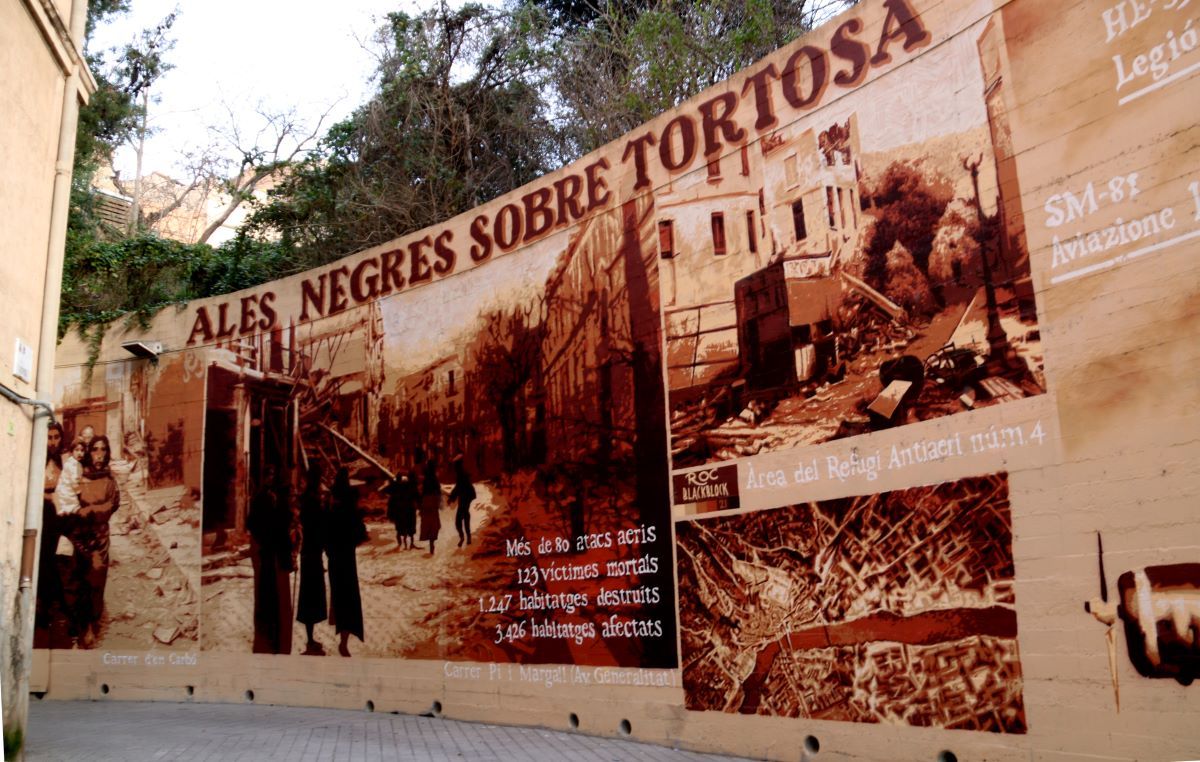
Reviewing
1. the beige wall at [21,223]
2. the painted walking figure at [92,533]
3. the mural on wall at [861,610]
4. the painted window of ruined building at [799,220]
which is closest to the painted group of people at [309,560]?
the painted walking figure at [92,533]

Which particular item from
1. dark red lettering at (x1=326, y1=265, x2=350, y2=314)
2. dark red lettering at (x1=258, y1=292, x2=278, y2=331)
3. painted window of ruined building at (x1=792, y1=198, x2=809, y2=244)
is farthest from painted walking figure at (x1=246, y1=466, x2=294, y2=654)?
painted window of ruined building at (x1=792, y1=198, x2=809, y2=244)

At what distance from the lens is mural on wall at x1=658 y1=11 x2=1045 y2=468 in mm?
6805

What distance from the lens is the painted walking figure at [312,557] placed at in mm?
11766

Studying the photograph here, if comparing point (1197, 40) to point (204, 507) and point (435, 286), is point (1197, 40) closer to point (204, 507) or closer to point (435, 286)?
point (435, 286)

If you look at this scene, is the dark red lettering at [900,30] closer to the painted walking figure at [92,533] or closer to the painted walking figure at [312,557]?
the painted walking figure at [312,557]

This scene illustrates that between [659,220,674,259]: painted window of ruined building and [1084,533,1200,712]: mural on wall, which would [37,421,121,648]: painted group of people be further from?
[1084,533,1200,712]: mural on wall

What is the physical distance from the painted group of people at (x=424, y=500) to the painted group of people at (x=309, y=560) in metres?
0.61

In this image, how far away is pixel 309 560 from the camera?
39.2ft

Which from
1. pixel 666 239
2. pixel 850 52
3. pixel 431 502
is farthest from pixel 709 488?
pixel 431 502

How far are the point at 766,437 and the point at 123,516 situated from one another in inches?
368

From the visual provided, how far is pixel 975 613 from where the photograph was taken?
21.5 feet

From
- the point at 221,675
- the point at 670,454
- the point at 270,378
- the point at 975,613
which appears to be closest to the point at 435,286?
the point at 270,378

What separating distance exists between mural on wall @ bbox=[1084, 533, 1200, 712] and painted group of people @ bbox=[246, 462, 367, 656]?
26.1 feet

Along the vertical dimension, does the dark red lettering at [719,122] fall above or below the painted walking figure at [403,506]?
above
